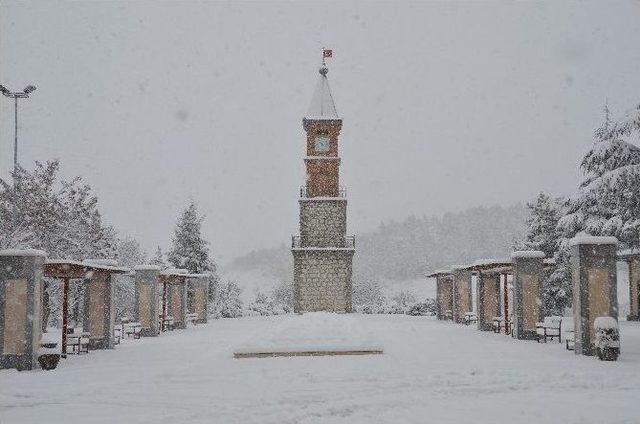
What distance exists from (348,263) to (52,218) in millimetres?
17818

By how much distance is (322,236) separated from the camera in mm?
39281

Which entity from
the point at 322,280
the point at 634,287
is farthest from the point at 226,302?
the point at 634,287

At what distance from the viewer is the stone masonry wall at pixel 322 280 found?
1494 inches

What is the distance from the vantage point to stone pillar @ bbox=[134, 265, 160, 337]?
24.1 m

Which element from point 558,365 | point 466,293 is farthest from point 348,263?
point 558,365

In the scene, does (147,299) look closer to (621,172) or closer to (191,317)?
(191,317)

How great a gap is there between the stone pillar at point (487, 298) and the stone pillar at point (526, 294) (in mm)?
4314

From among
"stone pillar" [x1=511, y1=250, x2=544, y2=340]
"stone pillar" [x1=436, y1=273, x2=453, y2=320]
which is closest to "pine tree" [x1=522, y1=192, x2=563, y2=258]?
"stone pillar" [x1=436, y1=273, x2=453, y2=320]

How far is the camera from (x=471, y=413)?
8039 millimetres

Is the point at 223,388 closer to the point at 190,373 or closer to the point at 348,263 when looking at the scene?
the point at 190,373

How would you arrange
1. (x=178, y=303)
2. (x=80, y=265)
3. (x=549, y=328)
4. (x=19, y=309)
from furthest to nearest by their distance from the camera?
(x=178, y=303)
(x=549, y=328)
(x=80, y=265)
(x=19, y=309)

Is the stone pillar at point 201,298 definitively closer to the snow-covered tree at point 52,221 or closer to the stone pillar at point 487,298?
the snow-covered tree at point 52,221

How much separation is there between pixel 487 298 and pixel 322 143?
62.9 ft

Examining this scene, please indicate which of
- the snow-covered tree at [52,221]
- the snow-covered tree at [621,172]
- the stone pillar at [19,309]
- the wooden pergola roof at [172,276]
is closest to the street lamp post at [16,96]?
the snow-covered tree at [52,221]
